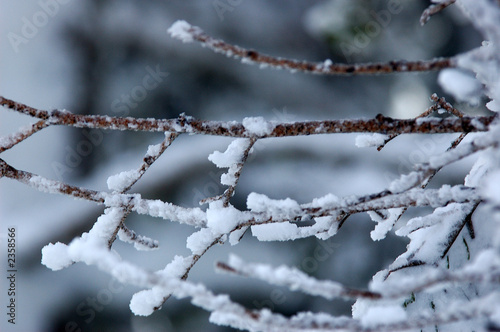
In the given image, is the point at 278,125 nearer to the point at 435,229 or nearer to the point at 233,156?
the point at 233,156

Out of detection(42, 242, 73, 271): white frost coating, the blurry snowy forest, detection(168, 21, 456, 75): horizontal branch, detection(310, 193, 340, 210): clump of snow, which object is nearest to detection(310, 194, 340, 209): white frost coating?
detection(310, 193, 340, 210): clump of snow

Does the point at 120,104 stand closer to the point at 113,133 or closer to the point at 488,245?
the point at 113,133

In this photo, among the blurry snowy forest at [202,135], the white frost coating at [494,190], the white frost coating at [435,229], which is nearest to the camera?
the white frost coating at [494,190]

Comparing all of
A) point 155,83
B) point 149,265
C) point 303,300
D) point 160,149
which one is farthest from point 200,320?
point 160,149

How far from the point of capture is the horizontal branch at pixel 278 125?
285 mm

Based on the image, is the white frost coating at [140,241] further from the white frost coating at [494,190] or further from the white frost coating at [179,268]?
the white frost coating at [494,190]

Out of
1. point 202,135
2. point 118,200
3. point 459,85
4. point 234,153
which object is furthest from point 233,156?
point 202,135

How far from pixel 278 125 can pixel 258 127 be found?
0.02m

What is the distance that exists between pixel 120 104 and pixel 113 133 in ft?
0.40

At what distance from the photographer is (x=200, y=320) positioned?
1702 mm

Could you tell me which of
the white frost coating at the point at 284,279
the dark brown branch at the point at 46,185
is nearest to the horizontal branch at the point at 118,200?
the dark brown branch at the point at 46,185

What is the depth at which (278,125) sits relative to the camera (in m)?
0.32

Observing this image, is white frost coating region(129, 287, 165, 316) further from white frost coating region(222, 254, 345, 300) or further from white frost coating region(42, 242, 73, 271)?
white frost coating region(222, 254, 345, 300)

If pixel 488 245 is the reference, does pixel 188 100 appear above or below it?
above
